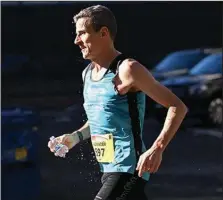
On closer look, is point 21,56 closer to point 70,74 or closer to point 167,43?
point 70,74

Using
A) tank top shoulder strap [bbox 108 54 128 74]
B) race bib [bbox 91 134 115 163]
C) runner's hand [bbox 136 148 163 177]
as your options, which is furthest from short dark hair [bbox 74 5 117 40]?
runner's hand [bbox 136 148 163 177]

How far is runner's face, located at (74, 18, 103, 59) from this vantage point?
376 cm

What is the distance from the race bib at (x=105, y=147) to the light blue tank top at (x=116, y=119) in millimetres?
15

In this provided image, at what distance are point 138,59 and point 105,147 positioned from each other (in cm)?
713

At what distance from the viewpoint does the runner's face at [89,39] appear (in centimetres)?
376

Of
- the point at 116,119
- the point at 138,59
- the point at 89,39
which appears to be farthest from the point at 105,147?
the point at 138,59

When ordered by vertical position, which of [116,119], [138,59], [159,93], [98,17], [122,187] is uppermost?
[98,17]

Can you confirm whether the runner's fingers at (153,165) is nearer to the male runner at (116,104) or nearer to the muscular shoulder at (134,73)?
the male runner at (116,104)

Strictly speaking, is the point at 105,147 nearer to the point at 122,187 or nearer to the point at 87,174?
the point at 122,187

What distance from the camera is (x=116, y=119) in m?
3.69

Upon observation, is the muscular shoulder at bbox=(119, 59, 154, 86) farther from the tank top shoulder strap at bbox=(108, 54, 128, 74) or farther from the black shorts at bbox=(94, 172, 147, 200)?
the black shorts at bbox=(94, 172, 147, 200)

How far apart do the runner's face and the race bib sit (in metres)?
0.39

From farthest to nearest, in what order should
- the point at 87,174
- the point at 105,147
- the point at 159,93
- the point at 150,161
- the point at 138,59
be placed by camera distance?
1. the point at 138,59
2. the point at 87,174
3. the point at 105,147
4. the point at 159,93
5. the point at 150,161

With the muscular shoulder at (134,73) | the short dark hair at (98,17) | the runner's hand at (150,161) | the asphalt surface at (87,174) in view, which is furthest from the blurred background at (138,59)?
the runner's hand at (150,161)
